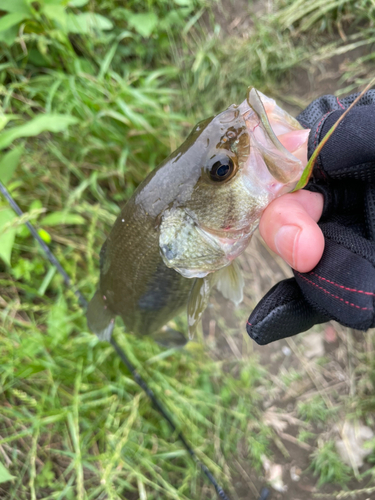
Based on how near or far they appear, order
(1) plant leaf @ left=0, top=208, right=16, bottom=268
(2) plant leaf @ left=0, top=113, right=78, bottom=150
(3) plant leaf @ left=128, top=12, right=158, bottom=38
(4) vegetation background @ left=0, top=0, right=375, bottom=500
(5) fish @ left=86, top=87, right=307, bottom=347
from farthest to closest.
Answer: (3) plant leaf @ left=128, top=12, right=158, bottom=38 → (4) vegetation background @ left=0, top=0, right=375, bottom=500 → (2) plant leaf @ left=0, top=113, right=78, bottom=150 → (1) plant leaf @ left=0, top=208, right=16, bottom=268 → (5) fish @ left=86, top=87, right=307, bottom=347

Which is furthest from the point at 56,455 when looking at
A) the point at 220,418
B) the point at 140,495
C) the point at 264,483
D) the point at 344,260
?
the point at 344,260

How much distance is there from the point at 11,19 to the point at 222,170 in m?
1.95

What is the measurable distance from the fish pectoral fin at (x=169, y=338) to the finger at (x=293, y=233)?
45.1 inches

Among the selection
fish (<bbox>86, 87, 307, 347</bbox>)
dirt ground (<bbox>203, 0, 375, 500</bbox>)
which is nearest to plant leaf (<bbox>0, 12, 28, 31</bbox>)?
fish (<bbox>86, 87, 307, 347</bbox>)

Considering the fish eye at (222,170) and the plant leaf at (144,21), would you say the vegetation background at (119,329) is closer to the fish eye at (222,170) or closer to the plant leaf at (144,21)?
the plant leaf at (144,21)

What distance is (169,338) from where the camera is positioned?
2.08 metres

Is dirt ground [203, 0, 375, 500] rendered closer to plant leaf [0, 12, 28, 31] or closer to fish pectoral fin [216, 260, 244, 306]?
fish pectoral fin [216, 260, 244, 306]

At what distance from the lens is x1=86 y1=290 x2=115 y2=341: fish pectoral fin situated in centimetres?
175

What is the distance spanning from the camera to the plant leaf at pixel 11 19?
80.8 inches

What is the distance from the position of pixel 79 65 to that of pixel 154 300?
6.09 ft

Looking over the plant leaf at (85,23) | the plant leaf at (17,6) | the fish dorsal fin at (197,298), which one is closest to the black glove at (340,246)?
the fish dorsal fin at (197,298)

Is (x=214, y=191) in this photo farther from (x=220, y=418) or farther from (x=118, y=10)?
(x=118, y=10)

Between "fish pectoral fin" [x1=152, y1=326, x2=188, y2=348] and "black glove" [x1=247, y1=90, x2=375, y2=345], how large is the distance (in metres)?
0.94

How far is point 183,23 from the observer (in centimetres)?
279
